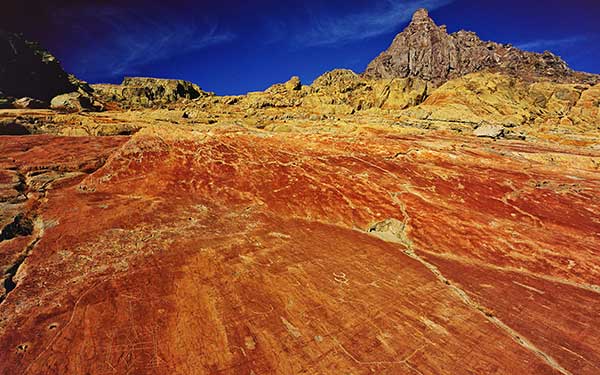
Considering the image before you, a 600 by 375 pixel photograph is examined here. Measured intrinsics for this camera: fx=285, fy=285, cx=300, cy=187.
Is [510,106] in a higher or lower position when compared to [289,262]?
higher

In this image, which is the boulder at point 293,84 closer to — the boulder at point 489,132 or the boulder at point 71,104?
the boulder at point 71,104

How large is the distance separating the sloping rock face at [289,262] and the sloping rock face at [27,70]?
60442 mm

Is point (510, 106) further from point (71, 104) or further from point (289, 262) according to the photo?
point (71, 104)

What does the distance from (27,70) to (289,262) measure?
8567 cm

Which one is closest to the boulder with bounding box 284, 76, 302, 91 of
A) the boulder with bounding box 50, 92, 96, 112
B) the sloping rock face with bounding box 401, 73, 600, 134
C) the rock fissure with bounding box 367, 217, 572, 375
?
the sloping rock face with bounding box 401, 73, 600, 134

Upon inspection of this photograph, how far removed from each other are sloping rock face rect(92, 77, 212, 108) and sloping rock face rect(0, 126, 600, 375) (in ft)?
251

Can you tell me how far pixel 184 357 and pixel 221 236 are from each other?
19.2 ft

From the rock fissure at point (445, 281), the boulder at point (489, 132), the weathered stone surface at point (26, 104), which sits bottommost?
the rock fissure at point (445, 281)

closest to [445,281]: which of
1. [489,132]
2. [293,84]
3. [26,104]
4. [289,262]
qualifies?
[289,262]

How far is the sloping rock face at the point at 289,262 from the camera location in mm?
7160

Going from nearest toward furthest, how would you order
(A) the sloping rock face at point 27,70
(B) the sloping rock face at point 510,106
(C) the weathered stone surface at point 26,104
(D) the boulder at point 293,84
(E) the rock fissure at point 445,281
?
(E) the rock fissure at point 445,281, (C) the weathered stone surface at point 26,104, (A) the sloping rock face at point 27,70, (B) the sloping rock face at point 510,106, (D) the boulder at point 293,84

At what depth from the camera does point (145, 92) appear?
296 ft

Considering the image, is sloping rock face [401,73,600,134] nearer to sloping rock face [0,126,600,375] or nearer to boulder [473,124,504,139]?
boulder [473,124,504,139]

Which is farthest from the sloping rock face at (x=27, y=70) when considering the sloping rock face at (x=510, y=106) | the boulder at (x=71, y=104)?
the sloping rock face at (x=510, y=106)
